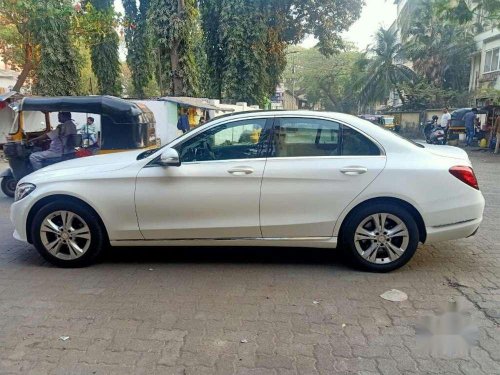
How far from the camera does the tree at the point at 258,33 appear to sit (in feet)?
74.1

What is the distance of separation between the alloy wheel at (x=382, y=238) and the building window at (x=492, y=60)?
1211 inches

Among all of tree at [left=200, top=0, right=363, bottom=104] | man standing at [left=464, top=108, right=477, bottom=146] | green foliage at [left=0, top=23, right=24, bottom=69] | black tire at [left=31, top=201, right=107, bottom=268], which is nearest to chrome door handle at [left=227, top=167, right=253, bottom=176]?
black tire at [left=31, top=201, right=107, bottom=268]

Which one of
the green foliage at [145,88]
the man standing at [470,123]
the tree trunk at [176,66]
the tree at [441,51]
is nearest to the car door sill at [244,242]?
the tree trunk at [176,66]

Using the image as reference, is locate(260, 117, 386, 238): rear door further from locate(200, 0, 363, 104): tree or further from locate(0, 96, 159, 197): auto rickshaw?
locate(200, 0, 363, 104): tree

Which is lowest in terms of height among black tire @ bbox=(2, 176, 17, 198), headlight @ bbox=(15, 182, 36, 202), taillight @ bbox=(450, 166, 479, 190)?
black tire @ bbox=(2, 176, 17, 198)

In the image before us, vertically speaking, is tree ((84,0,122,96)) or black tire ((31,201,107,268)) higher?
tree ((84,0,122,96))

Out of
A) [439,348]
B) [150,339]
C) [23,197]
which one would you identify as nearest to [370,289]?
[439,348]

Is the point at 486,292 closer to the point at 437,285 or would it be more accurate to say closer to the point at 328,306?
the point at 437,285

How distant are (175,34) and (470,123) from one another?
45.6 feet

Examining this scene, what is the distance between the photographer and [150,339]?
311cm

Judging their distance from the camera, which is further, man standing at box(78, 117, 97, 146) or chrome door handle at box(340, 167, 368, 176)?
man standing at box(78, 117, 97, 146)

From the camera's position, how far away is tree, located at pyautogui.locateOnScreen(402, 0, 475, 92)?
34.2 meters

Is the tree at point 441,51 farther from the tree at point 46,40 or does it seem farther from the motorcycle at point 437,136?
the tree at point 46,40

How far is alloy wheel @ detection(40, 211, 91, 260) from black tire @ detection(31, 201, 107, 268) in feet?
0.09
